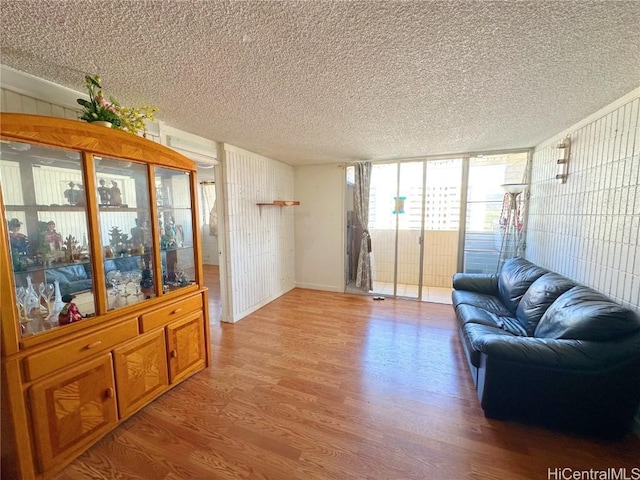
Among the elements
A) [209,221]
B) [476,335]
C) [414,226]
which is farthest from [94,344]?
[209,221]

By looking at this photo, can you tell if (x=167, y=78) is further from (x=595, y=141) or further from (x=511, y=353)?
(x=595, y=141)

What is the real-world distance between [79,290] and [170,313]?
1.99ft

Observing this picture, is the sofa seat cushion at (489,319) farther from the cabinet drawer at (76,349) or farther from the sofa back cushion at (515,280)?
the cabinet drawer at (76,349)

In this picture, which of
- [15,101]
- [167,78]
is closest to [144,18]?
[167,78]

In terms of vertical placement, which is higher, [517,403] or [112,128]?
[112,128]

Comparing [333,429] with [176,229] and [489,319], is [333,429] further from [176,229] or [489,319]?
[176,229]

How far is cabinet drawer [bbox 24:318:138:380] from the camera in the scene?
4.40ft

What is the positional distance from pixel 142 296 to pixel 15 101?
146cm

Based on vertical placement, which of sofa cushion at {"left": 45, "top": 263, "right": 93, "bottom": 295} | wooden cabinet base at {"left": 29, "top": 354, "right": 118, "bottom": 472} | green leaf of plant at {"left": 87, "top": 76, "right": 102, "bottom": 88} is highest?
green leaf of plant at {"left": 87, "top": 76, "right": 102, "bottom": 88}

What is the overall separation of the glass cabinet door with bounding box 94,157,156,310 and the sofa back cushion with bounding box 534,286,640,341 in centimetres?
304

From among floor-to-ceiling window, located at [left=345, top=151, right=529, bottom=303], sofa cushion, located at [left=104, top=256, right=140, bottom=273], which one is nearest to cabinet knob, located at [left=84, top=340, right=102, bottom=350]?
sofa cushion, located at [left=104, top=256, right=140, bottom=273]

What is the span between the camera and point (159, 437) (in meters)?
1.68

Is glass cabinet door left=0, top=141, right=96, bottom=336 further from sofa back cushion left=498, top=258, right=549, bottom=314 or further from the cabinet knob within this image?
sofa back cushion left=498, top=258, right=549, bottom=314

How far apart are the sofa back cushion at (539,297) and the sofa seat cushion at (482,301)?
0.27 m
